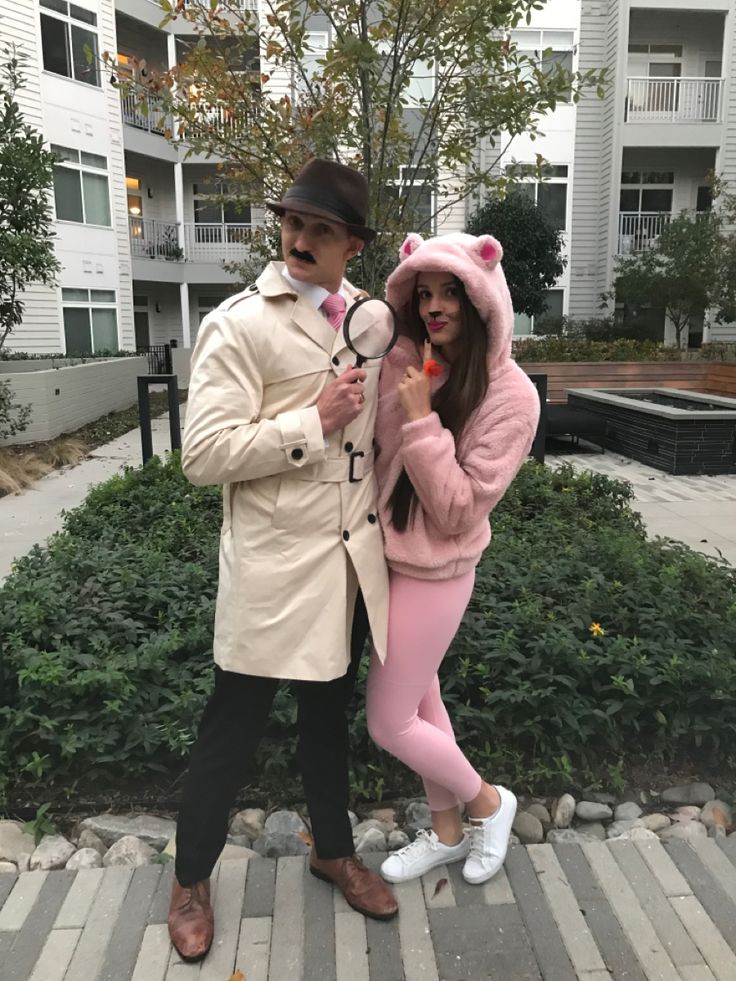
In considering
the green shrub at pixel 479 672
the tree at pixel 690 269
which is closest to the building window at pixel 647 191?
the tree at pixel 690 269

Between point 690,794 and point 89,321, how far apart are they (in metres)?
20.5

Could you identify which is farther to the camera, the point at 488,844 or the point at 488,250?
the point at 488,844

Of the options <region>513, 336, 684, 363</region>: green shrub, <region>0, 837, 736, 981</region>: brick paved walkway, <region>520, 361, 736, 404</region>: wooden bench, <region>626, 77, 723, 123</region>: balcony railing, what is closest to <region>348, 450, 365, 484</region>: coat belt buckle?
<region>0, 837, 736, 981</region>: brick paved walkway

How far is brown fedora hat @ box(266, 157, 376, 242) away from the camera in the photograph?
1741 mm

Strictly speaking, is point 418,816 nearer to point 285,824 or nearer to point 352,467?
point 285,824

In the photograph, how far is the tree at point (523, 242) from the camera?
639 inches

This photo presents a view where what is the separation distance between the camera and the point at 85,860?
2.41 meters

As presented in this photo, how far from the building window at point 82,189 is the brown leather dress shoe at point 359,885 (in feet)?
66.7

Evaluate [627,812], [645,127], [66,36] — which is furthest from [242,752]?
[66,36]

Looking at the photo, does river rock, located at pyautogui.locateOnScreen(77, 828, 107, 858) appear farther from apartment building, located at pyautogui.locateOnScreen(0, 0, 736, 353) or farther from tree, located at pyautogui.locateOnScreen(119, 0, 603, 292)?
apartment building, located at pyautogui.locateOnScreen(0, 0, 736, 353)

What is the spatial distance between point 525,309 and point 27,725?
15695 mm

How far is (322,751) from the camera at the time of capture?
2.14m

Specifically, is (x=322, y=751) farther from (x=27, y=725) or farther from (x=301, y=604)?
(x=27, y=725)

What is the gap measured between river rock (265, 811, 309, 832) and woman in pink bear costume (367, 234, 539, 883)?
2.03 ft
